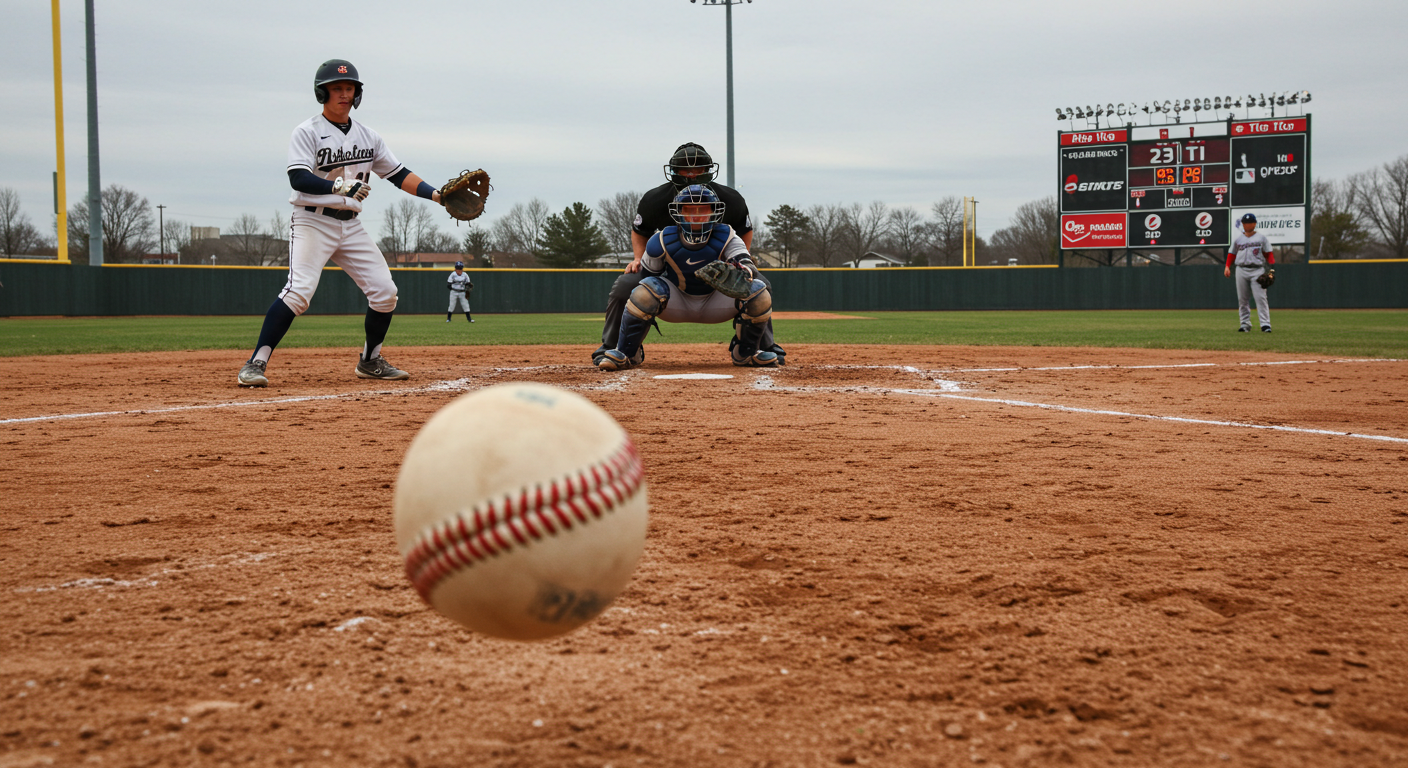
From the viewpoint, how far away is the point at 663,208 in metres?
8.02

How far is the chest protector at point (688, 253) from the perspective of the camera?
7.54 meters

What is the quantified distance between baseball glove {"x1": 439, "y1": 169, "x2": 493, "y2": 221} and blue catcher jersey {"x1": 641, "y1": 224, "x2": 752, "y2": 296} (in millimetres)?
1376

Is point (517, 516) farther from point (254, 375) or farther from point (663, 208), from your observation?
point (663, 208)

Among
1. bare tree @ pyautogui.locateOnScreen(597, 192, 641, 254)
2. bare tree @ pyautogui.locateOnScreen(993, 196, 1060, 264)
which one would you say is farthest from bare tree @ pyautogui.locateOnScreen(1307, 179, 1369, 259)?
bare tree @ pyautogui.locateOnScreen(597, 192, 641, 254)

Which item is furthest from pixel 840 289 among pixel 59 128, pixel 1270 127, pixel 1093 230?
pixel 59 128

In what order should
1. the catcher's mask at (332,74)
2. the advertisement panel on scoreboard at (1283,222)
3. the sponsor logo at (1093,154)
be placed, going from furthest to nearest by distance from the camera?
the sponsor logo at (1093,154) < the advertisement panel on scoreboard at (1283,222) < the catcher's mask at (332,74)

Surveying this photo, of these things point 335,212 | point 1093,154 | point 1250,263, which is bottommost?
point 335,212

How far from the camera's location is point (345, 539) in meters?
2.71

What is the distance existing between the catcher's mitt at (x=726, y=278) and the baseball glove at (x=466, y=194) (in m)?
1.72

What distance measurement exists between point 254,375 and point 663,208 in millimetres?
3401

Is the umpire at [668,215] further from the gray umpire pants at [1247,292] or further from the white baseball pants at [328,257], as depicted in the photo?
the gray umpire pants at [1247,292]

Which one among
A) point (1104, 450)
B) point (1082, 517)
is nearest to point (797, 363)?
point (1104, 450)

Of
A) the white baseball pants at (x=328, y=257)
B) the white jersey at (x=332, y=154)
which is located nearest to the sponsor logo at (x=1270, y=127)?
the white jersey at (x=332, y=154)

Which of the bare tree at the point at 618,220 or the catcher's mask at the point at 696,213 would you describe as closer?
the catcher's mask at the point at 696,213
